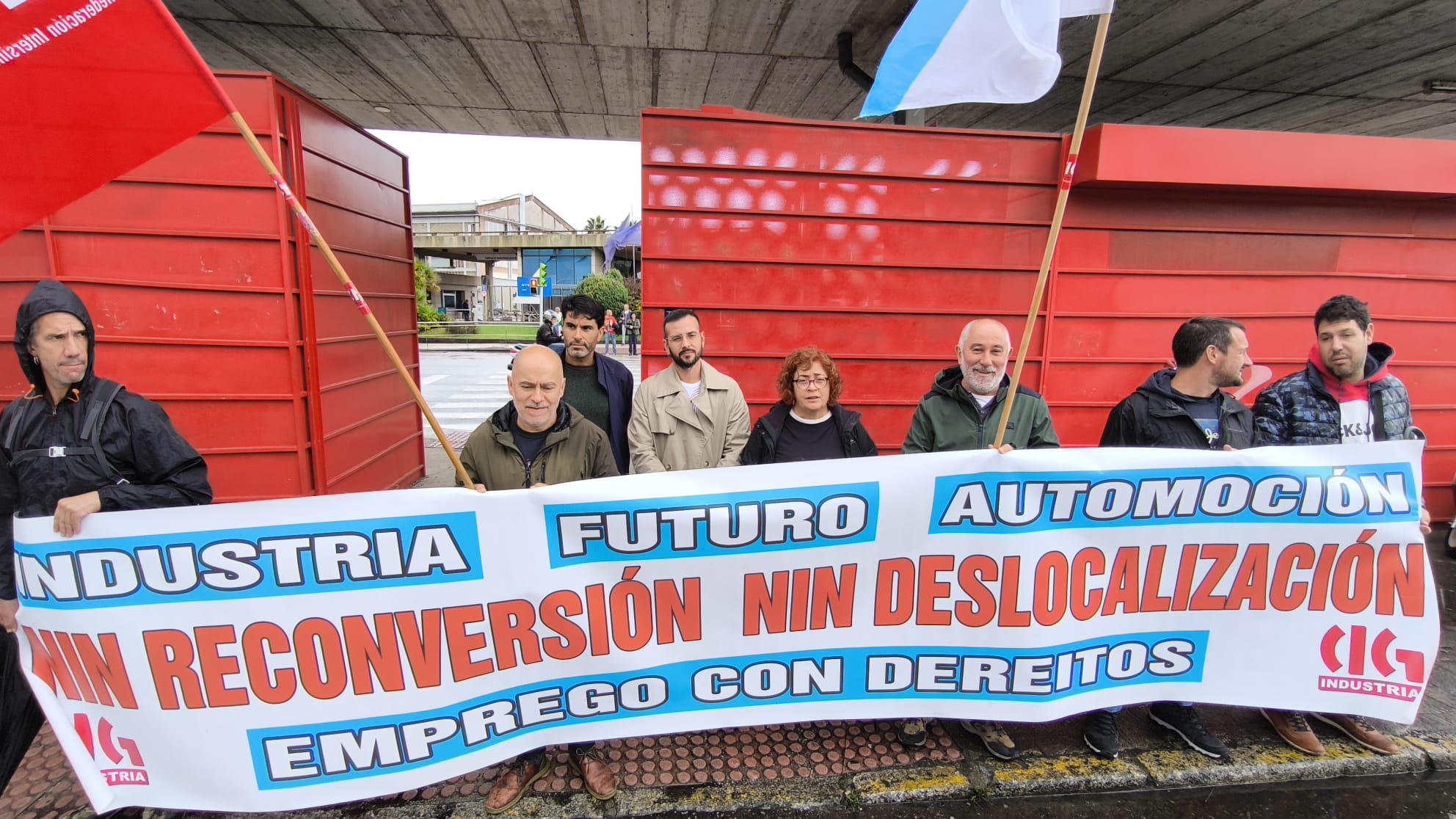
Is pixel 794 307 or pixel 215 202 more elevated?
pixel 215 202

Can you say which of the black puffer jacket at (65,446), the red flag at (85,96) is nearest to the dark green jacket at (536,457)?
the black puffer jacket at (65,446)

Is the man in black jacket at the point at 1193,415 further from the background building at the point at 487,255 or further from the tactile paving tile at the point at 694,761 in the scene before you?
the background building at the point at 487,255

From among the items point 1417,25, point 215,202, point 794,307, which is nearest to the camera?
point 215,202

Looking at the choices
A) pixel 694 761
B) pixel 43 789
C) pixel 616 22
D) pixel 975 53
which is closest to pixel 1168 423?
pixel 975 53

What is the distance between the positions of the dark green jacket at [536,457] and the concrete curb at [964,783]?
117 centimetres

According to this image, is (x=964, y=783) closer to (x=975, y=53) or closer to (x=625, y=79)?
(x=975, y=53)

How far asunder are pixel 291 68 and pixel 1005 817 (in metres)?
8.61

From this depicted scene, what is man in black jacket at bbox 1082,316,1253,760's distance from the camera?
8.27 ft

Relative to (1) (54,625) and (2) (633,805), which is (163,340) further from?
(2) (633,805)

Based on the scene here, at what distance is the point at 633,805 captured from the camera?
224 centimetres

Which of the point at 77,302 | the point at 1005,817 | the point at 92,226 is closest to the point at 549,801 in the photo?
the point at 1005,817

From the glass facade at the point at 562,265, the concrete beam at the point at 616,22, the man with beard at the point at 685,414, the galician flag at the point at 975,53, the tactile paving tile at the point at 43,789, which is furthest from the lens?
the glass facade at the point at 562,265

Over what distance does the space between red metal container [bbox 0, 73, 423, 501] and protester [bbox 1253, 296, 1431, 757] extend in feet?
17.2

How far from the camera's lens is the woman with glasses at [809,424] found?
2.62 metres
